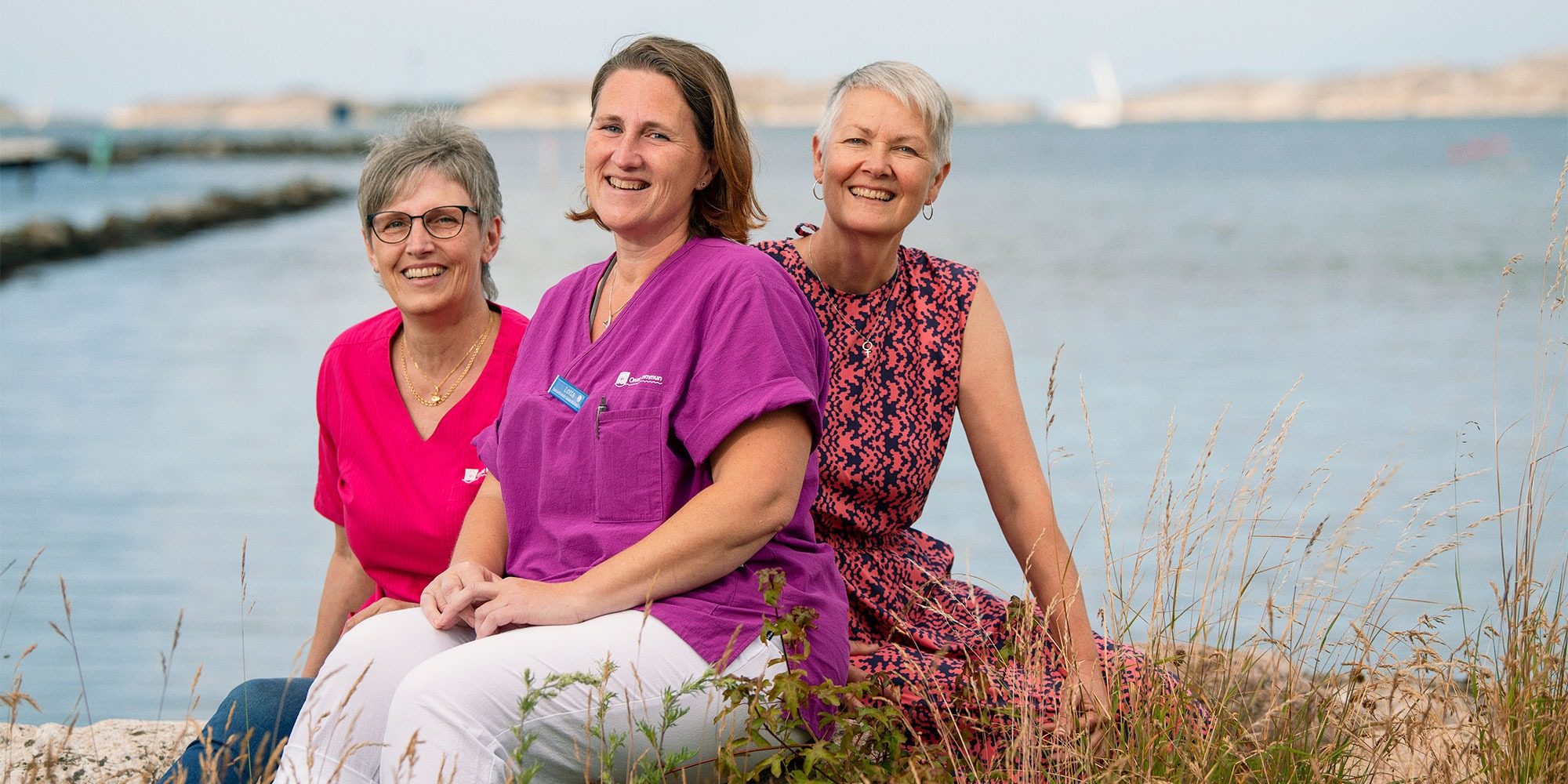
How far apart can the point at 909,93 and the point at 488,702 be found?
1.69 m

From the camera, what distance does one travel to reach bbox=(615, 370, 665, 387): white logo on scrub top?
2465 millimetres

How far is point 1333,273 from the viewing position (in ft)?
67.7

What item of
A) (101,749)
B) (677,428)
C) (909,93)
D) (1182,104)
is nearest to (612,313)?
(677,428)

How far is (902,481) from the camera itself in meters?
3.09

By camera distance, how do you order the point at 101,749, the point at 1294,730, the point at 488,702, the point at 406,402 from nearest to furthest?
the point at 488,702, the point at 1294,730, the point at 406,402, the point at 101,749

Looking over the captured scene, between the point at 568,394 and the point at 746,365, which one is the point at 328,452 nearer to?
the point at 568,394

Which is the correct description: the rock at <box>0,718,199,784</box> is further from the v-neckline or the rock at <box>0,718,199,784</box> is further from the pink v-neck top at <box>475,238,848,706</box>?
the pink v-neck top at <box>475,238,848,706</box>

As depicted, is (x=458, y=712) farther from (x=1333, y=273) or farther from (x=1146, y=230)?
(x=1146, y=230)

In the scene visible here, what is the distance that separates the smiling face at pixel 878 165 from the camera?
3.08m

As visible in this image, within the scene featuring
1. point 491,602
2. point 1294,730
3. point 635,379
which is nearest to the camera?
point 491,602

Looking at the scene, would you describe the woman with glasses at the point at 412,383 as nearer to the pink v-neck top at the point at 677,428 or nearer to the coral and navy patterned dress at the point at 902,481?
the pink v-neck top at the point at 677,428

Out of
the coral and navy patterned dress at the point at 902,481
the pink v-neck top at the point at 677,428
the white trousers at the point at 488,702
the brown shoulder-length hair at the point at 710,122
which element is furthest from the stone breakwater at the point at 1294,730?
the brown shoulder-length hair at the point at 710,122

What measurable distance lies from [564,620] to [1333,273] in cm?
2049

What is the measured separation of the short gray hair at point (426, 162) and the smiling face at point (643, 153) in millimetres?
541
